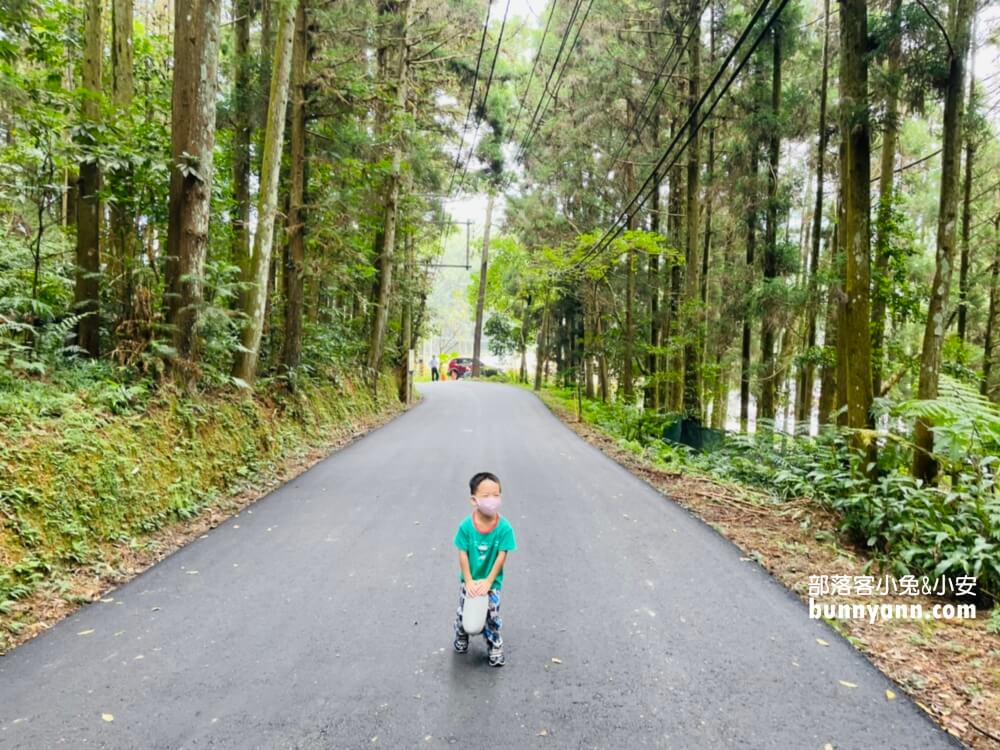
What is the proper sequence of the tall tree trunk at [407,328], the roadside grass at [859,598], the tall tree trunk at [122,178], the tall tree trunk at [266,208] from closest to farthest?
the roadside grass at [859,598] → the tall tree trunk at [122,178] → the tall tree trunk at [266,208] → the tall tree trunk at [407,328]

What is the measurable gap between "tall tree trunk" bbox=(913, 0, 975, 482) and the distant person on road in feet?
17.5

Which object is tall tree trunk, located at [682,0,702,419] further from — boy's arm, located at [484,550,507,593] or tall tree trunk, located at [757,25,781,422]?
boy's arm, located at [484,550,507,593]

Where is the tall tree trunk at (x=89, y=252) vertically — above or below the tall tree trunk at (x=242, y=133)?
below

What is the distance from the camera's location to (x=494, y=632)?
3.09 metres

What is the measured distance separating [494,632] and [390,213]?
1443 cm

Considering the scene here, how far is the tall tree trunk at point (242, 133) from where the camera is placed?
10.0m

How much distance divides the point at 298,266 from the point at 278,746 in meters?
9.72

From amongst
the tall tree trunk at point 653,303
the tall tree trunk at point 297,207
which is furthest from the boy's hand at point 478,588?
the tall tree trunk at point 653,303

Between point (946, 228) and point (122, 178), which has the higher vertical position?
point (122, 178)

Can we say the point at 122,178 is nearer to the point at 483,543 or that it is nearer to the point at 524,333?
the point at 483,543

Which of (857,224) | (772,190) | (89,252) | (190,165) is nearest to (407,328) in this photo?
(772,190)

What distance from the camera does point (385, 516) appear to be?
5938 millimetres

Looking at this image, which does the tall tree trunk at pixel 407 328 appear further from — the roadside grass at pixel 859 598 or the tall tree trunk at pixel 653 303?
the roadside grass at pixel 859 598

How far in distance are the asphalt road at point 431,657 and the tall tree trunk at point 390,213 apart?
1136 cm
